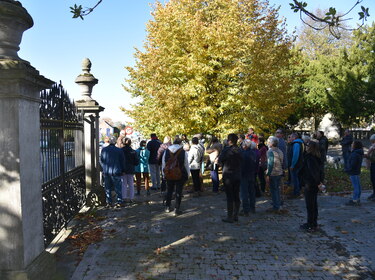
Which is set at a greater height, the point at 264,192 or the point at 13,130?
the point at 13,130

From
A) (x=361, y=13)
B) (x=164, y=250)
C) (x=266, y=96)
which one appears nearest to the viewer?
(x=361, y=13)

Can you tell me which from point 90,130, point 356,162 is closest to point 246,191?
point 356,162

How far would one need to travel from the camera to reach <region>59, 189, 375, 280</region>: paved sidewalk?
4.42 metres

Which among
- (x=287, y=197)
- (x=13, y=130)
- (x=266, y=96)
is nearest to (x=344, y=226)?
(x=287, y=197)

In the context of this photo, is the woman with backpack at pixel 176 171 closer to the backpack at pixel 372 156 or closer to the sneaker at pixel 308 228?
the sneaker at pixel 308 228

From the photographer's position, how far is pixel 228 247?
5344 millimetres

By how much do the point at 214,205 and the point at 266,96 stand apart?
6.39 meters

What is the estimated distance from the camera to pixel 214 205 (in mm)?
8320

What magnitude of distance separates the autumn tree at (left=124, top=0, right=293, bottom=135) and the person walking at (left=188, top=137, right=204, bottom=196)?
10.4ft

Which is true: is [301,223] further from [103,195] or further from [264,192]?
[103,195]

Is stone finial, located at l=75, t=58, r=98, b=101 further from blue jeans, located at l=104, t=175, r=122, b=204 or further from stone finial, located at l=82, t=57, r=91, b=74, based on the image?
blue jeans, located at l=104, t=175, r=122, b=204

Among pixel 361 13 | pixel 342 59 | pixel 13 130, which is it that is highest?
pixel 342 59

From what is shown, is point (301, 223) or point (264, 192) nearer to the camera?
point (301, 223)

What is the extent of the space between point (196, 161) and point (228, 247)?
14.1 feet
